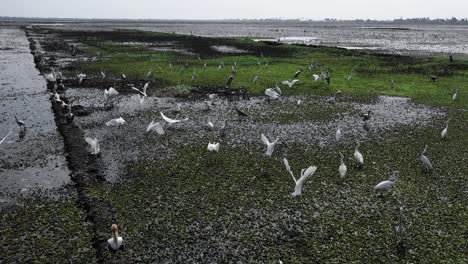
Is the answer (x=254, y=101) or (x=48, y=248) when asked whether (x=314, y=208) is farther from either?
(x=254, y=101)

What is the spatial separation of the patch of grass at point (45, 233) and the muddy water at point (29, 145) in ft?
3.37

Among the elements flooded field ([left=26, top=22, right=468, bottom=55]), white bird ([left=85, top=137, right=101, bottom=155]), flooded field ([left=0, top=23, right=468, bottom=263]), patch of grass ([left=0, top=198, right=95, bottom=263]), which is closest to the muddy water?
flooded field ([left=0, top=23, right=468, bottom=263])

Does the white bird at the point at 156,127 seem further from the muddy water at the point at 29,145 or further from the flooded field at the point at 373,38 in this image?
the flooded field at the point at 373,38

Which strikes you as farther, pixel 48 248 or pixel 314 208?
pixel 314 208

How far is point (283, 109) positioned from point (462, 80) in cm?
1377

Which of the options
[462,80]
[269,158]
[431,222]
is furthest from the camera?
[462,80]

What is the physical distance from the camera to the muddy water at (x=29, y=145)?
11031mm

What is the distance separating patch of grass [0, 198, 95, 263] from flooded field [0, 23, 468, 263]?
0.03 meters

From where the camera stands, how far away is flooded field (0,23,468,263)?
8211 mm

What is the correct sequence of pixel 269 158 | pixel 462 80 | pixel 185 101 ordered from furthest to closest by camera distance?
pixel 462 80
pixel 185 101
pixel 269 158

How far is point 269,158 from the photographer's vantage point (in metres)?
12.8

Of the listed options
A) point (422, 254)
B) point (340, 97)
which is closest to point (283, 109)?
point (340, 97)

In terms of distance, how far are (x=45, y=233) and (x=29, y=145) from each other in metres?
6.25

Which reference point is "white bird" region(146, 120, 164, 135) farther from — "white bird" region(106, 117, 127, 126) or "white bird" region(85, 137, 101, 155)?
"white bird" region(85, 137, 101, 155)
